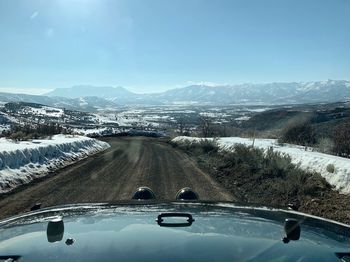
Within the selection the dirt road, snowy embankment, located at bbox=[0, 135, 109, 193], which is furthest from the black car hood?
snowy embankment, located at bbox=[0, 135, 109, 193]

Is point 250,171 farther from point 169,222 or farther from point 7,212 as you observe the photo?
point 169,222

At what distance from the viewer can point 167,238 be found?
9.81 feet

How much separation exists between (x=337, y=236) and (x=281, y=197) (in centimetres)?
1203

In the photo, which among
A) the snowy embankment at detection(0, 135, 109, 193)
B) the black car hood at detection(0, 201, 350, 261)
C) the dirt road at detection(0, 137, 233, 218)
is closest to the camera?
the black car hood at detection(0, 201, 350, 261)

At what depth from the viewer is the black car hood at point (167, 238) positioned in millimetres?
2668

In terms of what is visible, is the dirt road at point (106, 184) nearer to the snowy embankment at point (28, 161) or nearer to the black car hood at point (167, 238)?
the snowy embankment at point (28, 161)

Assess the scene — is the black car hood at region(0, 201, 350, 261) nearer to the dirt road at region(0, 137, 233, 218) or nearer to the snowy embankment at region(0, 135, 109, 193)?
the dirt road at region(0, 137, 233, 218)

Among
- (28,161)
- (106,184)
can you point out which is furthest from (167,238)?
(28,161)

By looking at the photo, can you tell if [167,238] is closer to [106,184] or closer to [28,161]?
[106,184]

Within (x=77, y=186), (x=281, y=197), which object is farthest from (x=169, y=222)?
(x=77, y=186)

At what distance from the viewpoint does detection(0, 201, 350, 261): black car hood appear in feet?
8.75

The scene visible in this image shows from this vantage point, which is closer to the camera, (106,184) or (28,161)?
(106,184)

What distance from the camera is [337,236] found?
3.30m

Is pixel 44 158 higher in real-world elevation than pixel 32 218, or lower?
lower
